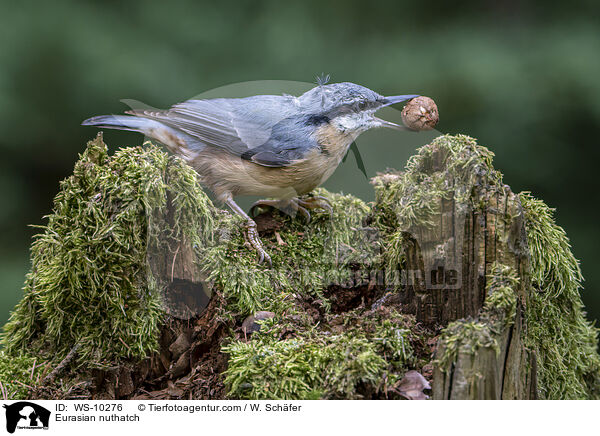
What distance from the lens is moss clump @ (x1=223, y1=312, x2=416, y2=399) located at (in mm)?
1570

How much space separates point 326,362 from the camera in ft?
5.37

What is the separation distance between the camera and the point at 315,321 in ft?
6.57

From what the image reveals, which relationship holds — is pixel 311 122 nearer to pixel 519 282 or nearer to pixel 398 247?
pixel 398 247

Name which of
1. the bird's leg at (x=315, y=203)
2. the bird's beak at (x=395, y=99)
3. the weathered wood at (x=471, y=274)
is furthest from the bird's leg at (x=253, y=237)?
the bird's beak at (x=395, y=99)

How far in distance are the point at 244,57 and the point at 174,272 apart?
4.48ft

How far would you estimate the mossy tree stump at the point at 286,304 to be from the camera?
162 cm

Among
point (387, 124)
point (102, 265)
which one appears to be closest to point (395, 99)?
point (387, 124)

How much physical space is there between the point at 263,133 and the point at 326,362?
1069 millimetres

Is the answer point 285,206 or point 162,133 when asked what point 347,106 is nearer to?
point 285,206

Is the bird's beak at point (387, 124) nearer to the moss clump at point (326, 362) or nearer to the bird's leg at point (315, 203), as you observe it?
the bird's leg at point (315, 203)

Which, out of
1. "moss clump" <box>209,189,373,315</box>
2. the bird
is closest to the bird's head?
the bird

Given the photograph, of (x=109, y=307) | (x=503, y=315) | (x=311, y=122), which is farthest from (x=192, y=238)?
(x=503, y=315)

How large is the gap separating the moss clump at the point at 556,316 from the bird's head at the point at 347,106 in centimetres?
65
